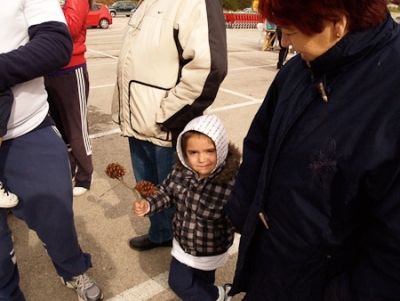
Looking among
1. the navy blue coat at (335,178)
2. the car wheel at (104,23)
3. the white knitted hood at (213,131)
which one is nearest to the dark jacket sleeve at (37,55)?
the white knitted hood at (213,131)

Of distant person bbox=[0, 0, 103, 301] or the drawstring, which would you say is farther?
distant person bbox=[0, 0, 103, 301]

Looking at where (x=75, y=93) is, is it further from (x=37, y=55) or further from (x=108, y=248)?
(x=37, y=55)

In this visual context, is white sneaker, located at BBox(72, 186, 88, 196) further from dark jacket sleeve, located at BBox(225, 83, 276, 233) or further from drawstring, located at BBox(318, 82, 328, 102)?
drawstring, located at BBox(318, 82, 328, 102)

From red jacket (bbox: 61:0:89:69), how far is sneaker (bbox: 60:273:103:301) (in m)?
1.55

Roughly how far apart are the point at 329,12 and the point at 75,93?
2436 millimetres

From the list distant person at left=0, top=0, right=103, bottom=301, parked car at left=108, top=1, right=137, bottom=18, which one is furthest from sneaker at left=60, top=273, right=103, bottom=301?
parked car at left=108, top=1, right=137, bottom=18

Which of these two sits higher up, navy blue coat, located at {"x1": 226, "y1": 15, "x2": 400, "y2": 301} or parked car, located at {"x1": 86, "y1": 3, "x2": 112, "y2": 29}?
navy blue coat, located at {"x1": 226, "y1": 15, "x2": 400, "y2": 301}

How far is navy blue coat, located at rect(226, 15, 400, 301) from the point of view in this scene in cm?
89

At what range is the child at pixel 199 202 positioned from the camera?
1801 mm

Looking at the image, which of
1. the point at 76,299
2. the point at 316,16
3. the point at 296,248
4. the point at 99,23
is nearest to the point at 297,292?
the point at 296,248

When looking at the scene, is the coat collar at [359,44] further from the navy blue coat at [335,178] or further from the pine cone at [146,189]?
the pine cone at [146,189]

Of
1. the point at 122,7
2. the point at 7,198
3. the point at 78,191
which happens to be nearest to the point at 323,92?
the point at 7,198

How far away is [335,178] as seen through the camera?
97cm

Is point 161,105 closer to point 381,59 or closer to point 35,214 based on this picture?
point 35,214
